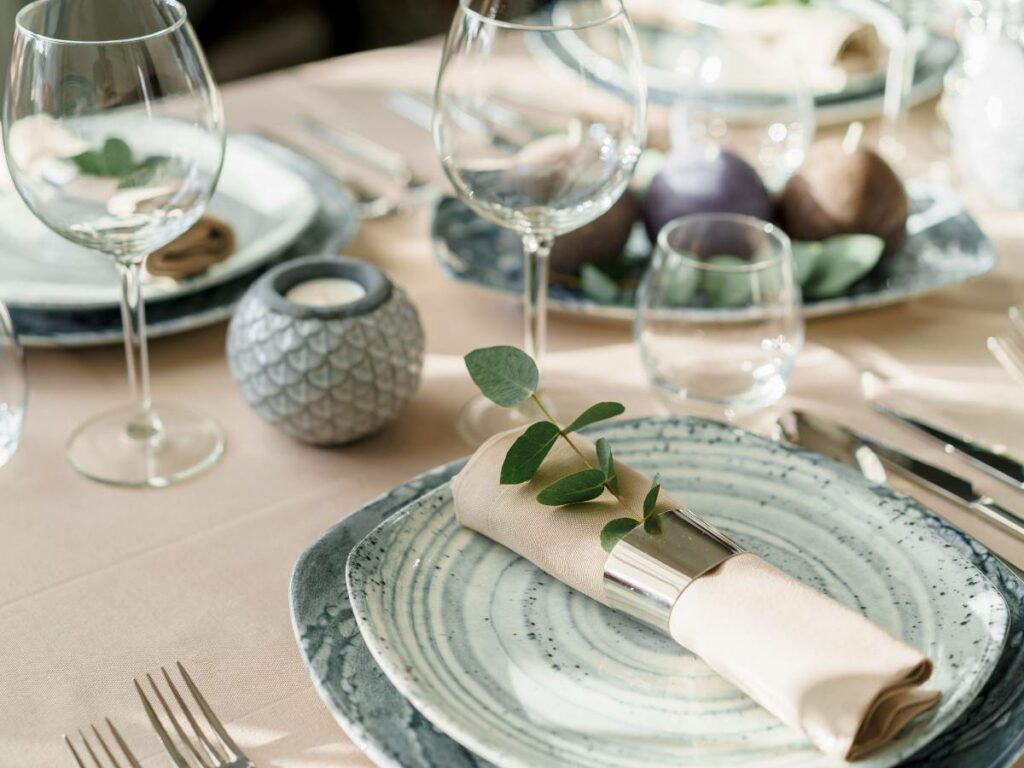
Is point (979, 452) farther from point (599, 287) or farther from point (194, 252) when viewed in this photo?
point (194, 252)

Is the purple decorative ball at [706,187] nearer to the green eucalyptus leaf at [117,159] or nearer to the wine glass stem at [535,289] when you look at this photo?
the wine glass stem at [535,289]

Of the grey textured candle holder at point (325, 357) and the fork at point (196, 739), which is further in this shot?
the grey textured candle holder at point (325, 357)

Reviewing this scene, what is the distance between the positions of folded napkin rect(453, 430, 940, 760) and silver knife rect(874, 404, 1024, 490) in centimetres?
27

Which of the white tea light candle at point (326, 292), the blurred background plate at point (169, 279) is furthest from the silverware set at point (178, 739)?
the blurred background plate at point (169, 279)

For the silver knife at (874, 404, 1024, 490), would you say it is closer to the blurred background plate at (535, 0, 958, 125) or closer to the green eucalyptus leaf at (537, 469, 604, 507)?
the green eucalyptus leaf at (537, 469, 604, 507)

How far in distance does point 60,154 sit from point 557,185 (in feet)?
0.98

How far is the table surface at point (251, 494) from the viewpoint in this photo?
0.58 m

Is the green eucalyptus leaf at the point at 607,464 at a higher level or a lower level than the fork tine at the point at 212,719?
higher

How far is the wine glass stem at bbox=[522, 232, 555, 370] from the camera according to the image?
772 millimetres

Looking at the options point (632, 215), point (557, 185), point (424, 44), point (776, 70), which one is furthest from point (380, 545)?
point (424, 44)

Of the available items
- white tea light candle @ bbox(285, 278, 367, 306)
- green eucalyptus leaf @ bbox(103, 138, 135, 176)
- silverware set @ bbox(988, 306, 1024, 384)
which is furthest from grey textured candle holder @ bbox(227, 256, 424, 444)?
silverware set @ bbox(988, 306, 1024, 384)

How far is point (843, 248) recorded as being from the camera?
93 centimetres

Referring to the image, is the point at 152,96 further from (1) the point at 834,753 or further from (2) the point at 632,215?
(1) the point at 834,753

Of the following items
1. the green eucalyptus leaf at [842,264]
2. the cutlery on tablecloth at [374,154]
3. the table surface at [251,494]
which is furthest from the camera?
the cutlery on tablecloth at [374,154]
